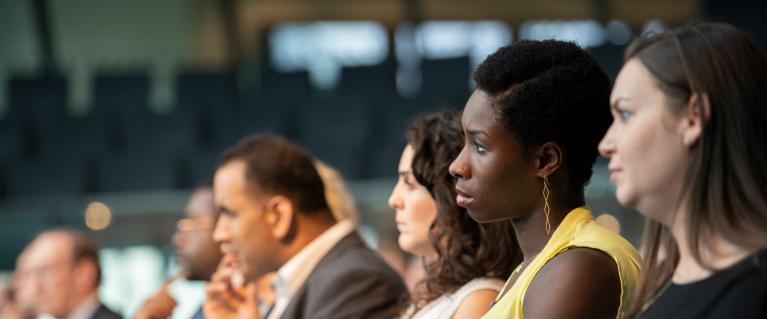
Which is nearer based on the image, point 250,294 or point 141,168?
point 250,294

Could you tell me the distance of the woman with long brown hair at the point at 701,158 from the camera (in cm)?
138

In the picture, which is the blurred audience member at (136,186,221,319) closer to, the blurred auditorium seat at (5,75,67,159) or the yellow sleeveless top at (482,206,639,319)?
the yellow sleeveless top at (482,206,639,319)

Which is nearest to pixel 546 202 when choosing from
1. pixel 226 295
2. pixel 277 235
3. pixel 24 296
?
pixel 277 235

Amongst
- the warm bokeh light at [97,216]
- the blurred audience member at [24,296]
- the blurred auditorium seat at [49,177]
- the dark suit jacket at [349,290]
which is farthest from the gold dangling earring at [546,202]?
the blurred auditorium seat at [49,177]

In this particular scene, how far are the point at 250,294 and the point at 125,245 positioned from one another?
2.93m

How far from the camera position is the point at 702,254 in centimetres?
143

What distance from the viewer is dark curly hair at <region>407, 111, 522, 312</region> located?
7.23 ft

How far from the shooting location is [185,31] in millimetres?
9344

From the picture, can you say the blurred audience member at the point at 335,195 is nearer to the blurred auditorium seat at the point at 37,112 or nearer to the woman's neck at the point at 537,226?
the woman's neck at the point at 537,226

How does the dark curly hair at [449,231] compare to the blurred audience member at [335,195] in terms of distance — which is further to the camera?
the blurred audience member at [335,195]

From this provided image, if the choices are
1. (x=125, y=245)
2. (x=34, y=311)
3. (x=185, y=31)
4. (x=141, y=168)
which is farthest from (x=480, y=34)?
(x=34, y=311)

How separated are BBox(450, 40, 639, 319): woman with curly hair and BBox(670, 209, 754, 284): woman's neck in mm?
276

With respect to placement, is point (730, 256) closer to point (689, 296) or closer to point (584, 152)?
point (689, 296)

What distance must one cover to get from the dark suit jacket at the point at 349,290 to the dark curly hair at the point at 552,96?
3.27 feet
